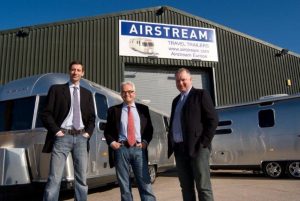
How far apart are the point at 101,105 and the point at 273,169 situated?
5.27 metres

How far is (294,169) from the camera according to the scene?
9055mm

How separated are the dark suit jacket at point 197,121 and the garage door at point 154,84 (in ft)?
40.9

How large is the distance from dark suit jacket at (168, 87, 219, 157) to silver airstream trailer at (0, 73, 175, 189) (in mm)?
2630

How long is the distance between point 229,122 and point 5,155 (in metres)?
6.71

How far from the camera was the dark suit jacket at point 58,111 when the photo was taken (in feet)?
13.1

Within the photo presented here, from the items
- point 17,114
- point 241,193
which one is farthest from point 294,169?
point 17,114

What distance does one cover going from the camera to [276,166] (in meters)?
9.38

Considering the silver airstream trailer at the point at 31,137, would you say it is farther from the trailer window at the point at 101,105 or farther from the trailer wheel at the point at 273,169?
the trailer wheel at the point at 273,169

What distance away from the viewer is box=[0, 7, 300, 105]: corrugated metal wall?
596 inches

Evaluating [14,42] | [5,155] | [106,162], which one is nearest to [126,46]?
[14,42]

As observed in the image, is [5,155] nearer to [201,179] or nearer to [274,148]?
[201,179]

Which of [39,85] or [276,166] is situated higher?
Result: [39,85]

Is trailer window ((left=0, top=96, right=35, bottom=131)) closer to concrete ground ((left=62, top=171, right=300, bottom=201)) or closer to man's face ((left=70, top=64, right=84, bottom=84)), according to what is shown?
concrete ground ((left=62, top=171, right=300, bottom=201))

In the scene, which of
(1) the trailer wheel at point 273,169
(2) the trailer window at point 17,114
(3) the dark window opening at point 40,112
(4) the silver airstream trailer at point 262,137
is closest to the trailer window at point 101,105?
(3) the dark window opening at point 40,112
